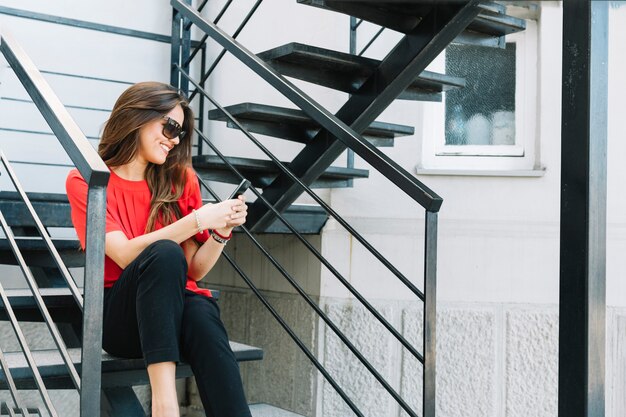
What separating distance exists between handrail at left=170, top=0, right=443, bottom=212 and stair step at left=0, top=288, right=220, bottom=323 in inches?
41.2

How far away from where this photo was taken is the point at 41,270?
10.6 ft

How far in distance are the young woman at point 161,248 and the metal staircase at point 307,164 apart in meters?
0.17

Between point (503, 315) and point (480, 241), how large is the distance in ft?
1.20

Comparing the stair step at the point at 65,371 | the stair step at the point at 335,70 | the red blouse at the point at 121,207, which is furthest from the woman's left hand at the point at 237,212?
the stair step at the point at 335,70

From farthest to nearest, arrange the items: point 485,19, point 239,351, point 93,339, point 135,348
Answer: point 485,19 < point 239,351 < point 135,348 < point 93,339

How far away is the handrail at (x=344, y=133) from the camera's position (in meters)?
2.46

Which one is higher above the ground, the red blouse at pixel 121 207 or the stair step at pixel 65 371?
the red blouse at pixel 121 207

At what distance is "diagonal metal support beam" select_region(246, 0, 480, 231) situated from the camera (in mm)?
3061

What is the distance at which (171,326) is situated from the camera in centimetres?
206

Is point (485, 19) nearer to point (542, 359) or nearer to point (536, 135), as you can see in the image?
point (536, 135)

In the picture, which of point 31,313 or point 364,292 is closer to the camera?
point 31,313

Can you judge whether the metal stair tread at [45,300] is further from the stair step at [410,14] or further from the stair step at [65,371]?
the stair step at [410,14]

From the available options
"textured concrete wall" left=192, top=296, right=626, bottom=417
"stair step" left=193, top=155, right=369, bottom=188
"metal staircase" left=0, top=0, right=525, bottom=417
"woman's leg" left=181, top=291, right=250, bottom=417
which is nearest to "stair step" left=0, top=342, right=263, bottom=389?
"metal staircase" left=0, top=0, right=525, bottom=417

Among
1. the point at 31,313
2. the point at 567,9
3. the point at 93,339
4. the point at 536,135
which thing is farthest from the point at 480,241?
the point at 93,339
